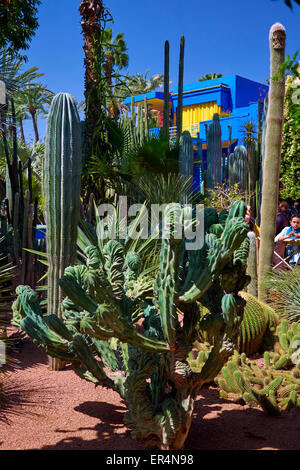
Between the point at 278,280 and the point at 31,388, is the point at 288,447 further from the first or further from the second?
the point at 278,280

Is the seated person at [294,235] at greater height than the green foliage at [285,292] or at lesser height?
greater

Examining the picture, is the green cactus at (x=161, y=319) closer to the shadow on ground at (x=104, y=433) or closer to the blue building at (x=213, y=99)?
the shadow on ground at (x=104, y=433)

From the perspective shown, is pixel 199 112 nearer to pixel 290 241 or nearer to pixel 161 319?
pixel 290 241

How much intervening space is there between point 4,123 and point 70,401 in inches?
157

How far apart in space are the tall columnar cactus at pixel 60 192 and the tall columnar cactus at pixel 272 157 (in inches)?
93.6

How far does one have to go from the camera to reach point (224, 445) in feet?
9.15

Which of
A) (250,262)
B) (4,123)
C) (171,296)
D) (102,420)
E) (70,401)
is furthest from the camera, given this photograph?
(4,123)

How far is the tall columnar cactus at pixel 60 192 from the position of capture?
4215 mm

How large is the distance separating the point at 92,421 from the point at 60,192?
2.01 metres

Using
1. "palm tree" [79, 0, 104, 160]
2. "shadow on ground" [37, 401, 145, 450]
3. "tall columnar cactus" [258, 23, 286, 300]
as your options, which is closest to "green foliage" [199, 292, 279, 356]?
"tall columnar cactus" [258, 23, 286, 300]

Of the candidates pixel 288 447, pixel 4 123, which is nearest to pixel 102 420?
pixel 288 447

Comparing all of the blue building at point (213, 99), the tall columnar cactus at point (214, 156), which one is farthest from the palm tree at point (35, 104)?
the tall columnar cactus at point (214, 156)

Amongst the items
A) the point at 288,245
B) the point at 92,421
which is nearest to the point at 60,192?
the point at 92,421

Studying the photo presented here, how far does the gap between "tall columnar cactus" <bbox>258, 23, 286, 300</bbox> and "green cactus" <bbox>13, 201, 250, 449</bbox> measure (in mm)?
2865
